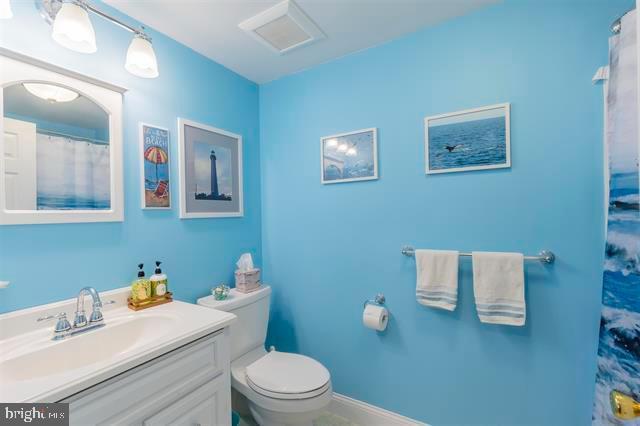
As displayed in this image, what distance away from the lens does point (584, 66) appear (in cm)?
120

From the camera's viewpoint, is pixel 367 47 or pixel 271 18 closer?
pixel 271 18

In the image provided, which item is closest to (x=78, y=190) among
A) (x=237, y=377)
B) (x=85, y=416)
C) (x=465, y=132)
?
(x=85, y=416)

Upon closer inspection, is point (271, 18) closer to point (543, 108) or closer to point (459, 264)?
point (543, 108)

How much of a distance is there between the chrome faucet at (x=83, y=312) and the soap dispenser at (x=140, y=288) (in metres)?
0.16

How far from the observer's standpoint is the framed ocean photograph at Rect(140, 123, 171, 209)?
4.61 feet

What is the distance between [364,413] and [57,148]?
6.85 feet


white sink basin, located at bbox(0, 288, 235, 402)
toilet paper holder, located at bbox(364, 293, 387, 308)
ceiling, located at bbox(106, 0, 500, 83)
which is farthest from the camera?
toilet paper holder, located at bbox(364, 293, 387, 308)

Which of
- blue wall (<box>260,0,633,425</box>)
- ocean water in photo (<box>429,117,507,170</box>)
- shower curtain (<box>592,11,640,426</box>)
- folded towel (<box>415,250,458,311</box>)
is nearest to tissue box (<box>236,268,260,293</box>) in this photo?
blue wall (<box>260,0,633,425</box>)

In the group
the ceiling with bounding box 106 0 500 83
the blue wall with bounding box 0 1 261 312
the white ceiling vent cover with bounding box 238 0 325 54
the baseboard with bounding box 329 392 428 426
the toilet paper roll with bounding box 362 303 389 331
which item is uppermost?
the ceiling with bounding box 106 0 500 83

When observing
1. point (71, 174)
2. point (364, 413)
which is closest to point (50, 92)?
point (71, 174)

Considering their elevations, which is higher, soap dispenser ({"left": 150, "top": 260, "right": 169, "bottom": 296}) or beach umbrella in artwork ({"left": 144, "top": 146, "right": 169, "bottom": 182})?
beach umbrella in artwork ({"left": 144, "top": 146, "right": 169, "bottom": 182})

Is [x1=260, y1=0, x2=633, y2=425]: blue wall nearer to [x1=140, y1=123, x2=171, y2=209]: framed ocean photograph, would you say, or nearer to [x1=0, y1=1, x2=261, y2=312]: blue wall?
[x1=0, y1=1, x2=261, y2=312]: blue wall

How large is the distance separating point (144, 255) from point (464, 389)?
1.80 meters

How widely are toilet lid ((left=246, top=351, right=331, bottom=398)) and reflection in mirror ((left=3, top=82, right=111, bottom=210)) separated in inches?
43.1
